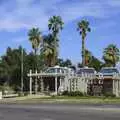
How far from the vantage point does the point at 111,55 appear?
9594 cm

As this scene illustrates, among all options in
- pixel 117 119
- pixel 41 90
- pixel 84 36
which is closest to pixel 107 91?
pixel 41 90

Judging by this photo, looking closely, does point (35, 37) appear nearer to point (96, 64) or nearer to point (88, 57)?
point (88, 57)

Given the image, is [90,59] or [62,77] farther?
[90,59]

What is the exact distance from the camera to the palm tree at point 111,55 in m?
95.0

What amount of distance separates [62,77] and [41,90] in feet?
17.3

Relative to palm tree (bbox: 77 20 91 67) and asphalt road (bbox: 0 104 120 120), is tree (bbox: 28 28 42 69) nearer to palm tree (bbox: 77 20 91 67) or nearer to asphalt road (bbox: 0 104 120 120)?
palm tree (bbox: 77 20 91 67)

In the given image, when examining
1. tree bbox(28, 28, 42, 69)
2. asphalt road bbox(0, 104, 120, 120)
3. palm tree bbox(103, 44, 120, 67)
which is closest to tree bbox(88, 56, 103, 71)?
palm tree bbox(103, 44, 120, 67)

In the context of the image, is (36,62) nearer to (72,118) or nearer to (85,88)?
(85,88)

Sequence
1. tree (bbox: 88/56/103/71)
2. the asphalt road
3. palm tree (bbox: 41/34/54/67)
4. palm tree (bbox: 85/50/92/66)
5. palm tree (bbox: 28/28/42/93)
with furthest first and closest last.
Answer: tree (bbox: 88/56/103/71) → palm tree (bbox: 85/50/92/66) → palm tree (bbox: 28/28/42/93) → palm tree (bbox: 41/34/54/67) → the asphalt road

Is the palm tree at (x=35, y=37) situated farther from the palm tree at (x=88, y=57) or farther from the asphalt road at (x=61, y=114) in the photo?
the asphalt road at (x=61, y=114)

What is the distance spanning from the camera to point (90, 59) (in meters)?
105

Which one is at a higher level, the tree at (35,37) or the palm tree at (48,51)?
the tree at (35,37)

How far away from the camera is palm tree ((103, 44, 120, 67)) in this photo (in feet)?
312

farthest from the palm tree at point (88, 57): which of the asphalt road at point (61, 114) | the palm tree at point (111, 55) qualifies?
the asphalt road at point (61, 114)
